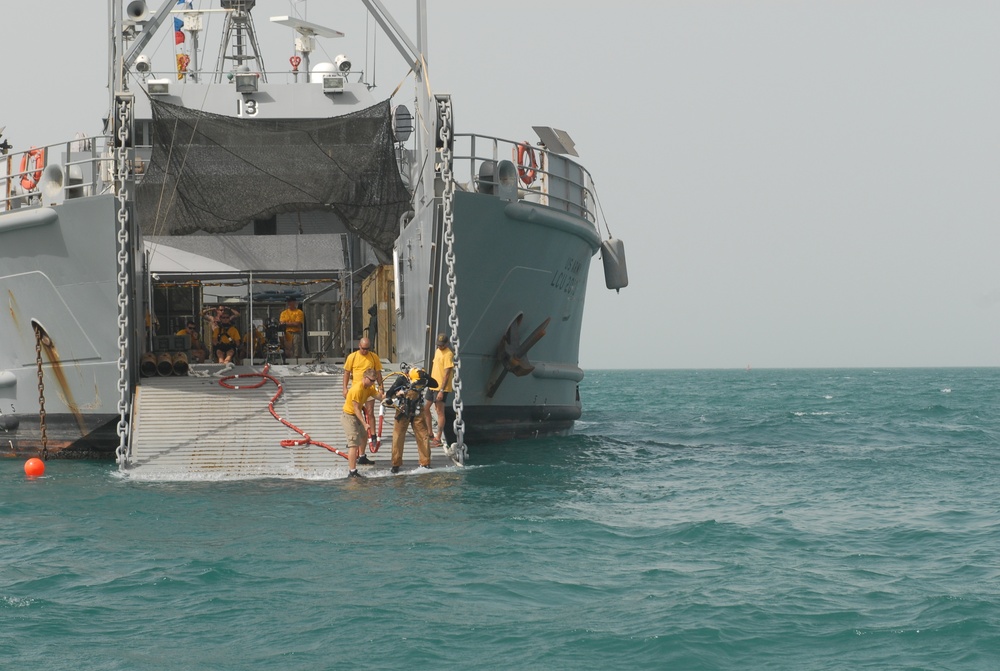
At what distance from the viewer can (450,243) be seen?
1348 centimetres

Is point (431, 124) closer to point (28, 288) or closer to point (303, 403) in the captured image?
point (303, 403)

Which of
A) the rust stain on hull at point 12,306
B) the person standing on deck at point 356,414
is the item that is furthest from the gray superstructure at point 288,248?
the person standing on deck at point 356,414

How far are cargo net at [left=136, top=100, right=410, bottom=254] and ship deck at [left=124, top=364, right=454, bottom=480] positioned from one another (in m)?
3.32

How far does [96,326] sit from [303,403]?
2786 mm

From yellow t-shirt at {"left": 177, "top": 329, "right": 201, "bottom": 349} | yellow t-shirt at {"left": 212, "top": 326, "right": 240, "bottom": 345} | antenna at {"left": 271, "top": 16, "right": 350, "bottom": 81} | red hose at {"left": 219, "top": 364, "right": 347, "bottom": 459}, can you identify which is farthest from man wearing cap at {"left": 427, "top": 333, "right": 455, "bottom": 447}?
antenna at {"left": 271, "top": 16, "right": 350, "bottom": 81}

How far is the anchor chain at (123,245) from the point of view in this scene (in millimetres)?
13570

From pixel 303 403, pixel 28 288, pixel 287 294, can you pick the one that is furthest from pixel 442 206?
pixel 287 294

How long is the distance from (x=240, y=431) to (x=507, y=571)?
6.14 metres

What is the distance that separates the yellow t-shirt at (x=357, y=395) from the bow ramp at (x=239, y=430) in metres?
0.71

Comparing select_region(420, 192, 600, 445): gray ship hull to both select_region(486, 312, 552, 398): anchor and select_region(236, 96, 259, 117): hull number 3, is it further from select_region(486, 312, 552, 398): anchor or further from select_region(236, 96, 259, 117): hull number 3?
select_region(236, 96, 259, 117): hull number 3

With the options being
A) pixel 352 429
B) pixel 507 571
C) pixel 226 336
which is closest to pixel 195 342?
pixel 226 336

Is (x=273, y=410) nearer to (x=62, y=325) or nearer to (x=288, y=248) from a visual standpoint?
(x=62, y=325)

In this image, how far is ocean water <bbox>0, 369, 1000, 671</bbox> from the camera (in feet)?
21.4

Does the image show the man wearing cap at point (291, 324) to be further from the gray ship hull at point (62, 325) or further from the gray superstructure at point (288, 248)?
the gray ship hull at point (62, 325)
